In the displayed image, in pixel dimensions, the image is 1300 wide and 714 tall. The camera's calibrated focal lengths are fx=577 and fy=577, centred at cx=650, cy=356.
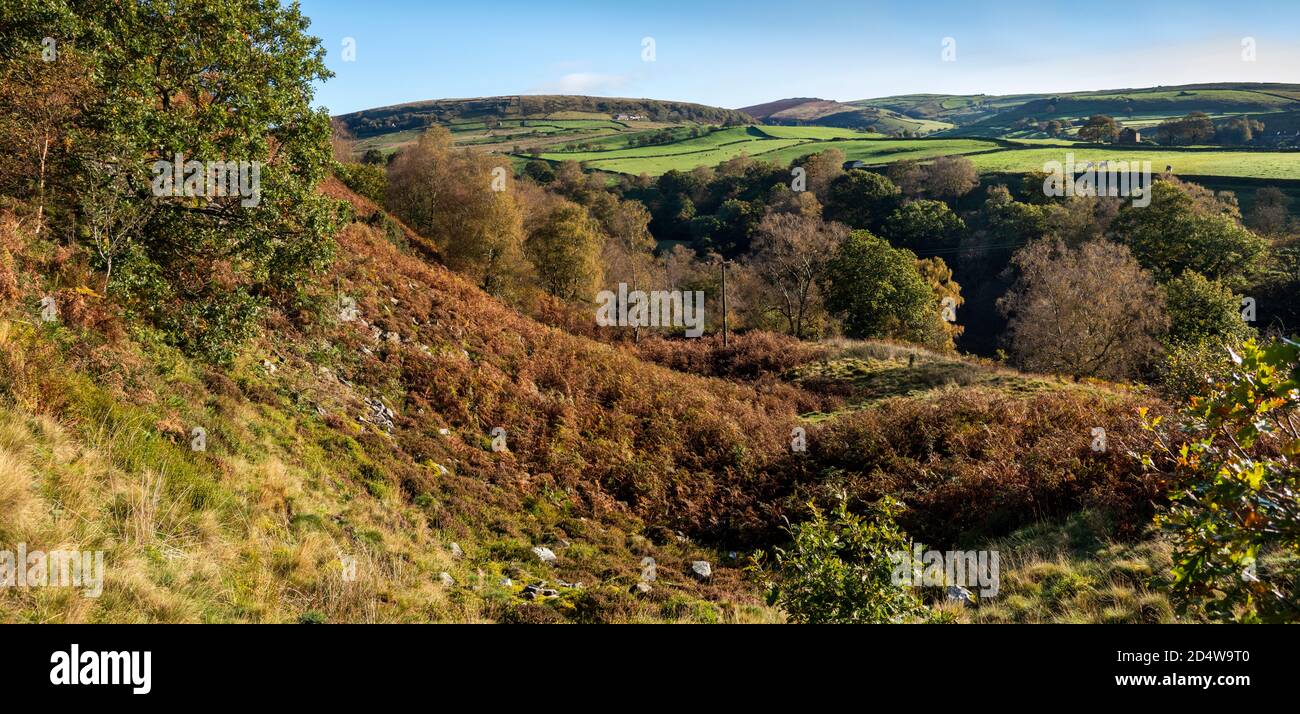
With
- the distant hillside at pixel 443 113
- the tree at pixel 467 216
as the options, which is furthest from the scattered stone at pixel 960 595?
the distant hillside at pixel 443 113

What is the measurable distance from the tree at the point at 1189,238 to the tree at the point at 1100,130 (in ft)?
218

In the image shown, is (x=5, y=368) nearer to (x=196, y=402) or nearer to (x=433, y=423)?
(x=196, y=402)

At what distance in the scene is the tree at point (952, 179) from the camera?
8238 cm

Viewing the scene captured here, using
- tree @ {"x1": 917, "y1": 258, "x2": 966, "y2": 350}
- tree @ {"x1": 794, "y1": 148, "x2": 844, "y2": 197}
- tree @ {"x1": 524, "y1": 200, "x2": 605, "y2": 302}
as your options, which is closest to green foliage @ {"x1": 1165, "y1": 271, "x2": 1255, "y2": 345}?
tree @ {"x1": 917, "y1": 258, "x2": 966, "y2": 350}

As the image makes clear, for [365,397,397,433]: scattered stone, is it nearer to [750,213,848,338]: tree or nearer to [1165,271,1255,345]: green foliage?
[750,213,848,338]: tree

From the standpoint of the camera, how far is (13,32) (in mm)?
10281

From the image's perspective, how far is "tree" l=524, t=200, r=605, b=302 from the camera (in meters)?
38.1

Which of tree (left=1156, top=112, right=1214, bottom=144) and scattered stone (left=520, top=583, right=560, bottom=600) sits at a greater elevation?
tree (left=1156, top=112, right=1214, bottom=144)

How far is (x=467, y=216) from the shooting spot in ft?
116

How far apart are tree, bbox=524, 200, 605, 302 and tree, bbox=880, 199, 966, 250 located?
1986 inches

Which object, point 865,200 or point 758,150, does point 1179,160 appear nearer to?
point 865,200

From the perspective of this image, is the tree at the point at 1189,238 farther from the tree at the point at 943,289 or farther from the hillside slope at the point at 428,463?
the hillside slope at the point at 428,463
